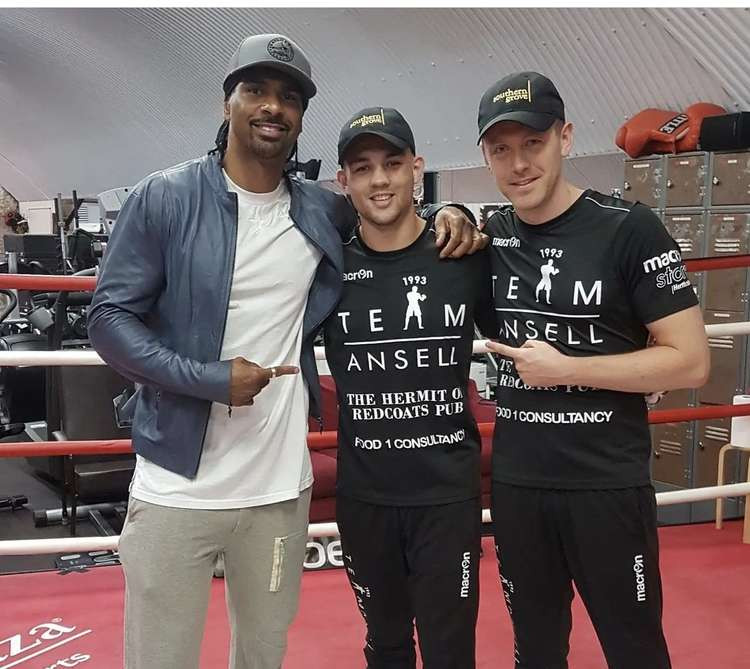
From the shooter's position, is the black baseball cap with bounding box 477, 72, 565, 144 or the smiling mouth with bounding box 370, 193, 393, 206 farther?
the smiling mouth with bounding box 370, 193, 393, 206

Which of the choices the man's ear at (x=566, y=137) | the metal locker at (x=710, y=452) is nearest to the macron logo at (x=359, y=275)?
the man's ear at (x=566, y=137)

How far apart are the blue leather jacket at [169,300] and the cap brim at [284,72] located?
0.62ft

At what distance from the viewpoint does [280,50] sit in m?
1.59

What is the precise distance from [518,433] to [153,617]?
84 centimetres

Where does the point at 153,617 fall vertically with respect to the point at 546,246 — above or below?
below

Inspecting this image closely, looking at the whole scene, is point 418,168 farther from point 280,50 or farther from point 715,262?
point 715,262

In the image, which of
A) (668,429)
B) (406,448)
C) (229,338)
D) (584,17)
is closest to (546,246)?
(406,448)

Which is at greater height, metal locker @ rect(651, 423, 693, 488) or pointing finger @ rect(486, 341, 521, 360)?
pointing finger @ rect(486, 341, 521, 360)

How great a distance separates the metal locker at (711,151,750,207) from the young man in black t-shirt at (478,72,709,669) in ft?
13.1

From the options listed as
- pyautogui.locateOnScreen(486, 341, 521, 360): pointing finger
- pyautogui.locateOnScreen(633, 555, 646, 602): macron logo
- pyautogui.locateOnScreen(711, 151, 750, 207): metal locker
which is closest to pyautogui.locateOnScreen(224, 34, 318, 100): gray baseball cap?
pyautogui.locateOnScreen(486, 341, 521, 360): pointing finger

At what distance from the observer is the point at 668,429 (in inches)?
222

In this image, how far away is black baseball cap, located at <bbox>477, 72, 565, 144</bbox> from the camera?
1.57m

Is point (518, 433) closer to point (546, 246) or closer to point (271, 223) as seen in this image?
point (546, 246)

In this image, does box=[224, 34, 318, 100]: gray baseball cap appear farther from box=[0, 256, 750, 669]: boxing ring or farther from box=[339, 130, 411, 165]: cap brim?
box=[0, 256, 750, 669]: boxing ring
